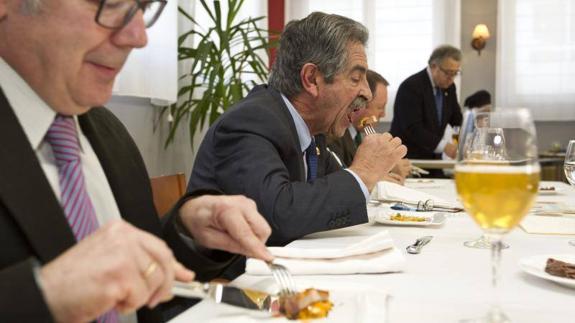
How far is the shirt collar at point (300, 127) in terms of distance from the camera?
1.93 m

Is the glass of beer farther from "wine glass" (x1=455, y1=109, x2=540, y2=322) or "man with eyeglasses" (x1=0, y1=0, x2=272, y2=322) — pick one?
"man with eyeglasses" (x1=0, y1=0, x2=272, y2=322)

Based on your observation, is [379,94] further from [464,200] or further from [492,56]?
[492,56]

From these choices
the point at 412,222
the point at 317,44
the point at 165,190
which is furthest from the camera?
the point at 317,44

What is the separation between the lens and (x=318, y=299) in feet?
2.51

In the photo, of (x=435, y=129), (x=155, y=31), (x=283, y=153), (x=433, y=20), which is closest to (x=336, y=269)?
(x=283, y=153)

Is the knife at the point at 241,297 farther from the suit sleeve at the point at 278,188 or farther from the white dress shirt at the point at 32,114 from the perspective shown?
the suit sleeve at the point at 278,188

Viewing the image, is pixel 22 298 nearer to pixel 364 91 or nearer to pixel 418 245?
pixel 418 245

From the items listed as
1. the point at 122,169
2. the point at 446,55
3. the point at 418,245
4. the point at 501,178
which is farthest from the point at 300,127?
the point at 446,55

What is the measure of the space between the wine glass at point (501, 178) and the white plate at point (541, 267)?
0.82 ft

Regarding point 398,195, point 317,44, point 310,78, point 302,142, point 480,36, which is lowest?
point 398,195

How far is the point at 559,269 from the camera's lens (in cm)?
93

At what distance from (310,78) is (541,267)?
1095mm

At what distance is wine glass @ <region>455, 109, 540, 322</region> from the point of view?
68cm

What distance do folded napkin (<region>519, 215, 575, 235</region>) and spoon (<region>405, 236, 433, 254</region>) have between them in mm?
327
